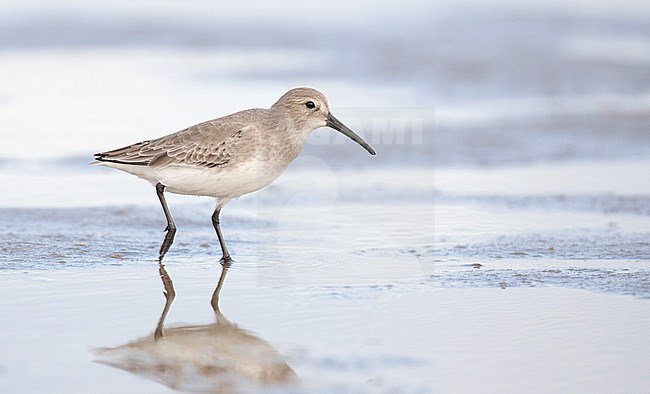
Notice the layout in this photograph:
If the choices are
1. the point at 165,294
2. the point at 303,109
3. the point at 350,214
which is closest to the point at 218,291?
the point at 165,294

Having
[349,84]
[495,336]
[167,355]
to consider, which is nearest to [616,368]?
[495,336]

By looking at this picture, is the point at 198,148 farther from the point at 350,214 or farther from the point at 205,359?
the point at 205,359

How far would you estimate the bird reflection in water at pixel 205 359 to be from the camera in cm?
511

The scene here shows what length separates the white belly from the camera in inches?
303

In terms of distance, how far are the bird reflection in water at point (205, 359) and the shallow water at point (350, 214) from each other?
0.08 feet

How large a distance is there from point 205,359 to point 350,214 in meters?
3.65

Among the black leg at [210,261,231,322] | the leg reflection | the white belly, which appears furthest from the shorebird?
the leg reflection

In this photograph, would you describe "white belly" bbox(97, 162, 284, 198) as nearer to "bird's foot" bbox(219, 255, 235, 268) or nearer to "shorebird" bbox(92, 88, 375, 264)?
"shorebird" bbox(92, 88, 375, 264)

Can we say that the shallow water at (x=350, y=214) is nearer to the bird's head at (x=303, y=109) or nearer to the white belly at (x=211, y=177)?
the white belly at (x=211, y=177)

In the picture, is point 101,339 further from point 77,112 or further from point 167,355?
point 77,112

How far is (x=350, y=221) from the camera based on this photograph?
8.74 metres

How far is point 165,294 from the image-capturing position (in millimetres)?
6660

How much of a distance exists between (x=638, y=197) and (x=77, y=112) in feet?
21.1

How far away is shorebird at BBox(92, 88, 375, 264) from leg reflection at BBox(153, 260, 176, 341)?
0.38 m
